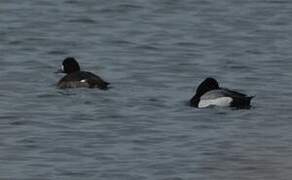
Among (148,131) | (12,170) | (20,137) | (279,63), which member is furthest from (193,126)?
(279,63)

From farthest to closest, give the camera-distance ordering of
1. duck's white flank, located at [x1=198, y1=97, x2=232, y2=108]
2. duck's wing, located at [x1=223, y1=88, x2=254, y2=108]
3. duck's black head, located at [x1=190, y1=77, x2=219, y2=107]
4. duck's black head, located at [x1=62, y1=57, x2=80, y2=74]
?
duck's black head, located at [x1=62, y1=57, x2=80, y2=74] < duck's black head, located at [x1=190, y1=77, x2=219, y2=107] < duck's white flank, located at [x1=198, y1=97, x2=232, y2=108] < duck's wing, located at [x1=223, y1=88, x2=254, y2=108]

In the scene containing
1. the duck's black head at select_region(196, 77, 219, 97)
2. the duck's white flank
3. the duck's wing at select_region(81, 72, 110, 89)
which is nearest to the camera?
the duck's white flank

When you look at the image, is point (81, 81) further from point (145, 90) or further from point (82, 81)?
point (145, 90)

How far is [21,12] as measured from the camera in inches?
1270

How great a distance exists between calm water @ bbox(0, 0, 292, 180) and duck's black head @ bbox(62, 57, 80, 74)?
0.41 m

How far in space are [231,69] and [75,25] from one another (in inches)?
232

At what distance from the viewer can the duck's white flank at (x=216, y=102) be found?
22.5m

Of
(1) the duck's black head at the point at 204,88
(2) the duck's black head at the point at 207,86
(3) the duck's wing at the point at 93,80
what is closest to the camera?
(1) the duck's black head at the point at 204,88

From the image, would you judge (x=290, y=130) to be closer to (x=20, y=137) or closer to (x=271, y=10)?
(x=20, y=137)


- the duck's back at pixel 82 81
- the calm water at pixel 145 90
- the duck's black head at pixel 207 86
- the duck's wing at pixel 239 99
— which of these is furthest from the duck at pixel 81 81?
the duck's wing at pixel 239 99

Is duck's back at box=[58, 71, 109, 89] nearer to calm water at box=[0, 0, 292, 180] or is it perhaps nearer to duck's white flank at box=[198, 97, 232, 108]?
calm water at box=[0, 0, 292, 180]

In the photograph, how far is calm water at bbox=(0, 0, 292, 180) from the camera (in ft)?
58.6

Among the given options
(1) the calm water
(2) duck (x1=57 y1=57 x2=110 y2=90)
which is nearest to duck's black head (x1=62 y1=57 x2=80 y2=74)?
(1) the calm water

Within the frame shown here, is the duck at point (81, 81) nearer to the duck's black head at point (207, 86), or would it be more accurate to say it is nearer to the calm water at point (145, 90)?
the calm water at point (145, 90)
